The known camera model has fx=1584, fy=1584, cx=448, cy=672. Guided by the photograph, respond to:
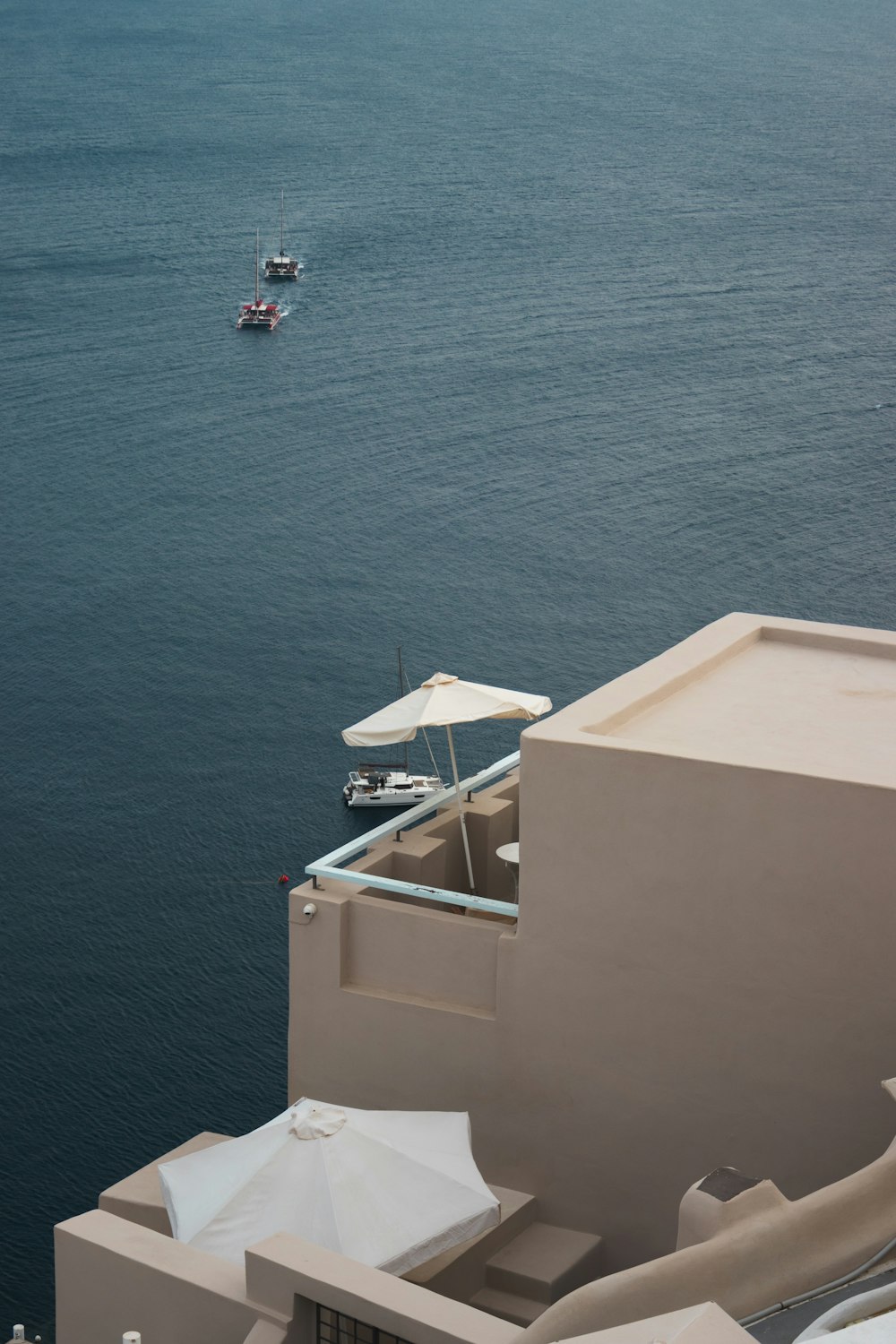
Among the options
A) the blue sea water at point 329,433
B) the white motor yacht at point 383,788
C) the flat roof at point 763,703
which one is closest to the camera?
the flat roof at point 763,703

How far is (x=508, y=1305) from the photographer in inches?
542

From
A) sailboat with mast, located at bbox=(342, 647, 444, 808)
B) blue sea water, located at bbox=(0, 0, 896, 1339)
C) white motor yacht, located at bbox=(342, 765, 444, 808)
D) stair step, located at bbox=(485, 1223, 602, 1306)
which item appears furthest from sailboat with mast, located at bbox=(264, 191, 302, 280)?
stair step, located at bbox=(485, 1223, 602, 1306)

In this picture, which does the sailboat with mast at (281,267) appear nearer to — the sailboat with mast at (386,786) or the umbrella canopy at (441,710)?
the sailboat with mast at (386,786)

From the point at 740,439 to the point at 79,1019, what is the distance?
51.4 meters

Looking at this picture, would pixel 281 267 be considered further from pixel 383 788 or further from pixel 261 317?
pixel 383 788

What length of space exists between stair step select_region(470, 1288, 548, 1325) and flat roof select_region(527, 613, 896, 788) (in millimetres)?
4958

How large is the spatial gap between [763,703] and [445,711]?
3.26 m

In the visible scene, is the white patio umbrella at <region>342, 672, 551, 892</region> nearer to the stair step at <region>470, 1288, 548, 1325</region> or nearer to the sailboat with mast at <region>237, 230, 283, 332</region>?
the stair step at <region>470, 1288, 548, 1325</region>

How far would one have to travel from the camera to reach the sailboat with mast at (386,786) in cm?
5106

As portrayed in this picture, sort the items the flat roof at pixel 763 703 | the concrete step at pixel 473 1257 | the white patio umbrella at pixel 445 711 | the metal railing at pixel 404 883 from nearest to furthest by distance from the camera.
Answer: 1. the flat roof at pixel 763 703
2. the concrete step at pixel 473 1257
3. the metal railing at pixel 404 883
4. the white patio umbrella at pixel 445 711

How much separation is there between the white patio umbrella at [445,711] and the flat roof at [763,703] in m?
1.55

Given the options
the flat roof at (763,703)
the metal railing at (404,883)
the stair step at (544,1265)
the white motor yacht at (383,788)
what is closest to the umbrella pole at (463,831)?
the metal railing at (404,883)

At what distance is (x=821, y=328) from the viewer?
91250 mm

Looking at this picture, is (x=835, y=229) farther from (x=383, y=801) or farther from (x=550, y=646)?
(x=383, y=801)
